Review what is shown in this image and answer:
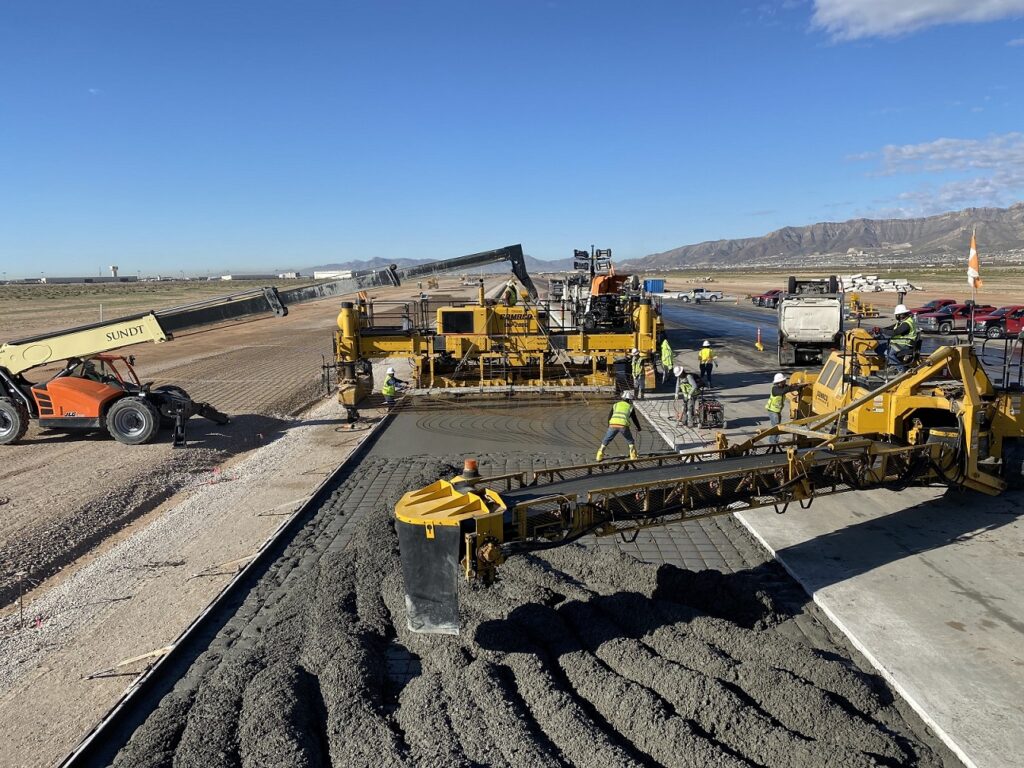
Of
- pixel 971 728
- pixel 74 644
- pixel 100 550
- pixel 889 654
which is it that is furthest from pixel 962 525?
pixel 100 550

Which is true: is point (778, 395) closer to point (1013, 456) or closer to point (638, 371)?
point (1013, 456)

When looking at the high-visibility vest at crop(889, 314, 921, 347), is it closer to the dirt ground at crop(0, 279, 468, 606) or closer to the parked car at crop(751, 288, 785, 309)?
the dirt ground at crop(0, 279, 468, 606)

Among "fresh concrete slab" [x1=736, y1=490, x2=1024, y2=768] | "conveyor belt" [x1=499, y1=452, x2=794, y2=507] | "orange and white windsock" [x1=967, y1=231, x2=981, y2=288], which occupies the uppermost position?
"orange and white windsock" [x1=967, y1=231, x2=981, y2=288]

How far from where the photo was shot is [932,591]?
7277mm

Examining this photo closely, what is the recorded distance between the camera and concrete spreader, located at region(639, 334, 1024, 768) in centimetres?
539

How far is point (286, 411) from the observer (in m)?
18.2

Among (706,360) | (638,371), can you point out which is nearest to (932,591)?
(706,360)

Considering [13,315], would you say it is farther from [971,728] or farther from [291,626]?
[971,728]

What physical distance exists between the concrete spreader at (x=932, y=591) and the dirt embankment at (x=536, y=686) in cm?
41

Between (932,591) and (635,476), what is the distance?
3.51 metres

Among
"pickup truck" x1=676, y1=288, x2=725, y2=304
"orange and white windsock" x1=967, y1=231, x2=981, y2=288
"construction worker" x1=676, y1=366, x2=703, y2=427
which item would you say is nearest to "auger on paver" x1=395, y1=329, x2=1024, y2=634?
"orange and white windsock" x1=967, y1=231, x2=981, y2=288

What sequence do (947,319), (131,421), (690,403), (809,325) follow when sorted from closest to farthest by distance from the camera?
(131,421) → (690,403) → (809,325) → (947,319)

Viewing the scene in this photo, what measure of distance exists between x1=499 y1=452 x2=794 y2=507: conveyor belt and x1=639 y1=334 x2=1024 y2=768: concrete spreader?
4.66 feet

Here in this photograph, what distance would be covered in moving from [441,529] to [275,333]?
40521 mm
